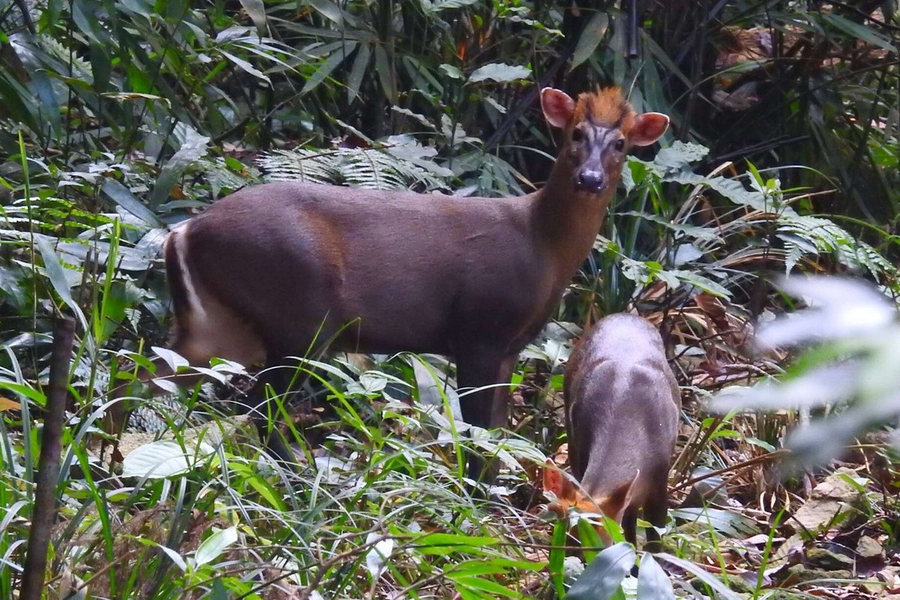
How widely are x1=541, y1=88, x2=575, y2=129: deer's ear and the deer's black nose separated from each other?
46 cm

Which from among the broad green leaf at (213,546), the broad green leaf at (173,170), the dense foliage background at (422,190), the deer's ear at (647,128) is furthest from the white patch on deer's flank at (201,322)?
the broad green leaf at (213,546)

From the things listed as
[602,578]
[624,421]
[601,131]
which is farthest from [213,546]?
[601,131]

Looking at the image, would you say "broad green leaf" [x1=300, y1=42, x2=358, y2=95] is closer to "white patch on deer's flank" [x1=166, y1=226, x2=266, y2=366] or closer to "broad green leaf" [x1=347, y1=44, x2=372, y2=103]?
"broad green leaf" [x1=347, y1=44, x2=372, y2=103]

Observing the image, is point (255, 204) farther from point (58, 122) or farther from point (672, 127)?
point (672, 127)

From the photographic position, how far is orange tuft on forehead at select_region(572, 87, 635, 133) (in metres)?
4.98

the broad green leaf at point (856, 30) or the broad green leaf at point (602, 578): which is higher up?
the broad green leaf at point (602, 578)

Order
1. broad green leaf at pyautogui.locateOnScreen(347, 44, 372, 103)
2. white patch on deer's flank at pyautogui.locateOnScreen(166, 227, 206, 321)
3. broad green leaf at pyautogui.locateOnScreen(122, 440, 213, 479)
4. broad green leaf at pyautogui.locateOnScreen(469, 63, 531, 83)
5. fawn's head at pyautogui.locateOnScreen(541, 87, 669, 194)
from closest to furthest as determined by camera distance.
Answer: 1. broad green leaf at pyautogui.locateOnScreen(122, 440, 213, 479)
2. white patch on deer's flank at pyautogui.locateOnScreen(166, 227, 206, 321)
3. fawn's head at pyautogui.locateOnScreen(541, 87, 669, 194)
4. broad green leaf at pyautogui.locateOnScreen(469, 63, 531, 83)
5. broad green leaf at pyautogui.locateOnScreen(347, 44, 372, 103)

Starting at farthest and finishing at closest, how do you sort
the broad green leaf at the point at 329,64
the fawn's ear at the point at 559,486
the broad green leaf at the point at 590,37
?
the broad green leaf at the point at 590,37 < the broad green leaf at the point at 329,64 < the fawn's ear at the point at 559,486

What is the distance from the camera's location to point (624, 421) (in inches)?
143

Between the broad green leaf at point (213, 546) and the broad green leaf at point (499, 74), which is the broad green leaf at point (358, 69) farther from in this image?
the broad green leaf at point (213, 546)

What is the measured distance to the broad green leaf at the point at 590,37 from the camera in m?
6.31

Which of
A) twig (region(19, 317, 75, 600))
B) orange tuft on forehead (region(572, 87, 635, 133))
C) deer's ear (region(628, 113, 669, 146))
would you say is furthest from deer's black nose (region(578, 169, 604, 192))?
twig (region(19, 317, 75, 600))

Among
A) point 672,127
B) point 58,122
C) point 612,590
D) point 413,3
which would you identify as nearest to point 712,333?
point 672,127

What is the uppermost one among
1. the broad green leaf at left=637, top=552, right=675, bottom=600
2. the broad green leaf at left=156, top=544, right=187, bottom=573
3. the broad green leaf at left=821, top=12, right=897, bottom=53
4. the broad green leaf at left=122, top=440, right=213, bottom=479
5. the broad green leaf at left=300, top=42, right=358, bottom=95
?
the broad green leaf at left=637, top=552, right=675, bottom=600
